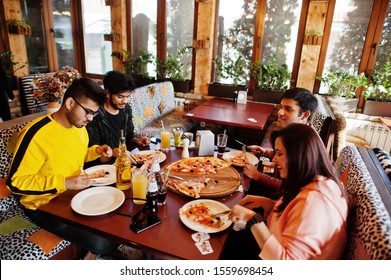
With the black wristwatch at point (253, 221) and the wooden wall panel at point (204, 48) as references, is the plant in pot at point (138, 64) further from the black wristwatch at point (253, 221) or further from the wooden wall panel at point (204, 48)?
the black wristwatch at point (253, 221)

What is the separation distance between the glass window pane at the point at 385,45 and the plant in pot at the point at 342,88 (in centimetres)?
33

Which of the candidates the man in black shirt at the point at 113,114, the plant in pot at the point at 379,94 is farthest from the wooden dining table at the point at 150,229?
the plant in pot at the point at 379,94

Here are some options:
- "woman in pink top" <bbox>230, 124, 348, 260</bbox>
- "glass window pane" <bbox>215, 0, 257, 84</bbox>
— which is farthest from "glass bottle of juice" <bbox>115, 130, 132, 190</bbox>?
"glass window pane" <bbox>215, 0, 257, 84</bbox>

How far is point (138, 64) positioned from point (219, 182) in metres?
3.80

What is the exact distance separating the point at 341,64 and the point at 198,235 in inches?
154

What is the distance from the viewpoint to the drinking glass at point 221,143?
211cm

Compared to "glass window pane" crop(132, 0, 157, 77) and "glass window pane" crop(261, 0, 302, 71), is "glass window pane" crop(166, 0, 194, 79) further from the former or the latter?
"glass window pane" crop(261, 0, 302, 71)

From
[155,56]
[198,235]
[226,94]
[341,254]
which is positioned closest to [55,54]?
[155,56]

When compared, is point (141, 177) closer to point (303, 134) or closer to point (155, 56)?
point (303, 134)

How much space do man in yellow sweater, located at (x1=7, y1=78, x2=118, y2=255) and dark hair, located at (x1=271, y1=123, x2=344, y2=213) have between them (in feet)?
3.35

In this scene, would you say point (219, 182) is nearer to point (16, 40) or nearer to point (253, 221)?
point (253, 221)

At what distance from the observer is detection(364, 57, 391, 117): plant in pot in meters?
3.74
